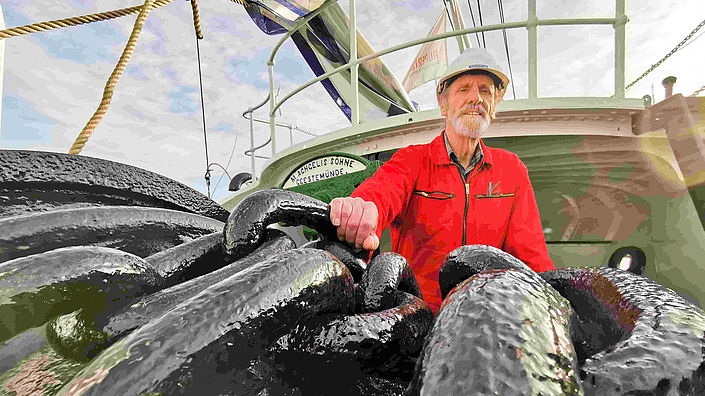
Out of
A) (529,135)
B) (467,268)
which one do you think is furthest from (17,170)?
(529,135)

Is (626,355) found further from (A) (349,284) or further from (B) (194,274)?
(B) (194,274)

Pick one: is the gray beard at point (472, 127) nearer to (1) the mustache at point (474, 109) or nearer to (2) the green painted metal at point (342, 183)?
(1) the mustache at point (474, 109)

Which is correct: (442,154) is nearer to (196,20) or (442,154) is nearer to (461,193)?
(461,193)

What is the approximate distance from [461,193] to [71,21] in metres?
1.96

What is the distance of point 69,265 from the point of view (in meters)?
0.48

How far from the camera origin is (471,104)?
224cm

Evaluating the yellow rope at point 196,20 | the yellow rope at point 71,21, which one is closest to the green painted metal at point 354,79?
the yellow rope at point 196,20

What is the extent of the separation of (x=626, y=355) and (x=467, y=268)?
0.83 ft

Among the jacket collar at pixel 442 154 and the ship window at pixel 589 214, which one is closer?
the jacket collar at pixel 442 154

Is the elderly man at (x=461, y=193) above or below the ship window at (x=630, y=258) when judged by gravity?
above

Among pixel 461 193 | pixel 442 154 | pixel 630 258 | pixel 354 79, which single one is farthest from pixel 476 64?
pixel 630 258

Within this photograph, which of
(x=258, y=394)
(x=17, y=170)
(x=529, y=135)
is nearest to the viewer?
(x=258, y=394)

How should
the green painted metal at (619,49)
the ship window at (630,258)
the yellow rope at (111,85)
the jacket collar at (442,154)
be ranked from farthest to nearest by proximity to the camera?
the ship window at (630,258), the green painted metal at (619,49), the jacket collar at (442,154), the yellow rope at (111,85)

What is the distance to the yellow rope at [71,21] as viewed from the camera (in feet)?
4.22
